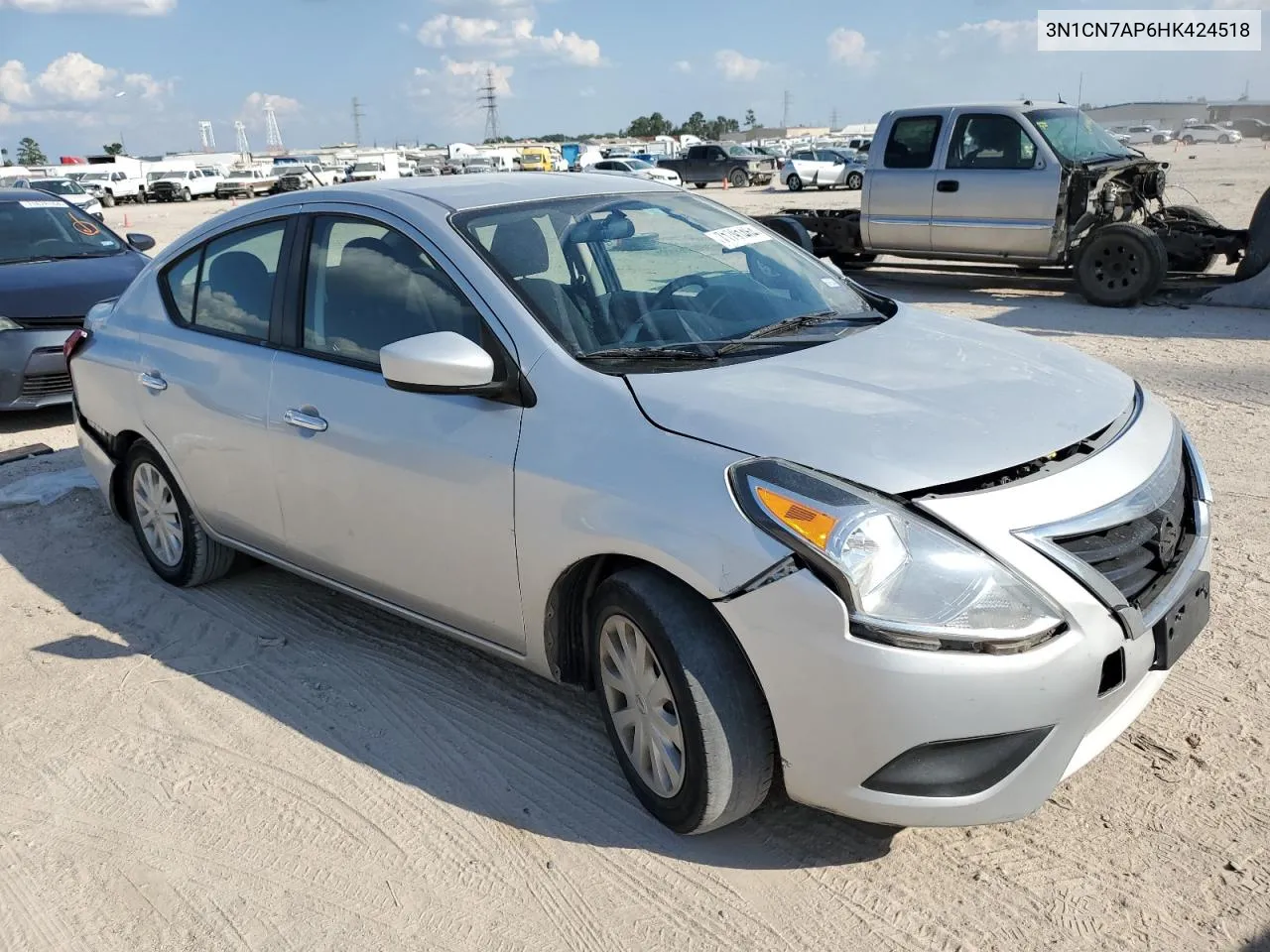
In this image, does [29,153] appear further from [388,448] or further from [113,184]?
[388,448]

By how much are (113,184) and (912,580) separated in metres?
50.9

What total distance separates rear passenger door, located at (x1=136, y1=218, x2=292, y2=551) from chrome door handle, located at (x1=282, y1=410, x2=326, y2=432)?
17cm

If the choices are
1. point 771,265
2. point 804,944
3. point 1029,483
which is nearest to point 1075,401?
point 1029,483

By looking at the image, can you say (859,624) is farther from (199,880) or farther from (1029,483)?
(199,880)

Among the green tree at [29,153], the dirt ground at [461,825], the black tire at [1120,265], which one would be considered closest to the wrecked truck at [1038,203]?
the black tire at [1120,265]

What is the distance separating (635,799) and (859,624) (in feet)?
3.48

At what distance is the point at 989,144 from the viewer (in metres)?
11.3

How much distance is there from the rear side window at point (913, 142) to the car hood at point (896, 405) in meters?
9.00

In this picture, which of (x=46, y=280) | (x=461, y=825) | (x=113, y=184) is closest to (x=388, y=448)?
(x=461, y=825)

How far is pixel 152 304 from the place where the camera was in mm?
4664

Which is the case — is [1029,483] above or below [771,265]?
below

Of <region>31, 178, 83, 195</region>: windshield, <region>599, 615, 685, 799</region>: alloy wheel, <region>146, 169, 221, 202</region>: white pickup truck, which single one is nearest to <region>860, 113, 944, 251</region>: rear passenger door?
<region>599, 615, 685, 799</region>: alloy wheel

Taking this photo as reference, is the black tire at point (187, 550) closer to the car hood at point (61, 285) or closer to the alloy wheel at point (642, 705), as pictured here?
the alloy wheel at point (642, 705)

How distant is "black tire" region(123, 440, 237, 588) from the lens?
4.61 metres
